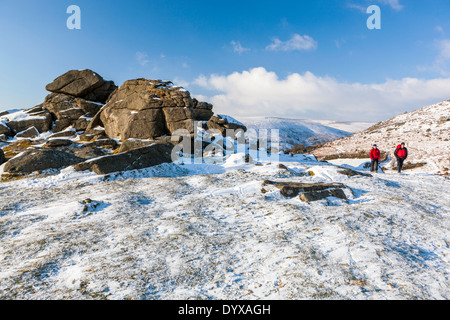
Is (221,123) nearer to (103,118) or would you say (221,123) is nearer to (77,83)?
(103,118)

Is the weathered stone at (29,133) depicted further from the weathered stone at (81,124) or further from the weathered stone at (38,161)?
the weathered stone at (38,161)

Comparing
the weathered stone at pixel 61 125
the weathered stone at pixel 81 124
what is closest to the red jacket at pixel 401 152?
the weathered stone at pixel 81 124

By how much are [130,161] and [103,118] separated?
21.9 m

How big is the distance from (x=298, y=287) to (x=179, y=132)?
2796 centimetres

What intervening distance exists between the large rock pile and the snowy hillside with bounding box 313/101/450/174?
94.9ft

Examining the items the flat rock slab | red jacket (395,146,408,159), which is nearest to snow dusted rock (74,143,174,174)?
the flat rock slab

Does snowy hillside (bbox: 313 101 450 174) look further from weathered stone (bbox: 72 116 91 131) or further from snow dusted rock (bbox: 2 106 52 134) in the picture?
snow dusted rock (bbox: 2 106 52 134)

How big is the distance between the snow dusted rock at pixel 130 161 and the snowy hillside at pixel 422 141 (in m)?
33.8

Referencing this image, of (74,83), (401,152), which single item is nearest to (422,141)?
(401,152)

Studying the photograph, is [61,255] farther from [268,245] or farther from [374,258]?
[374,258]

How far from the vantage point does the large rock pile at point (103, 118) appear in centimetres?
2862

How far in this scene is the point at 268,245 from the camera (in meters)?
6.42
